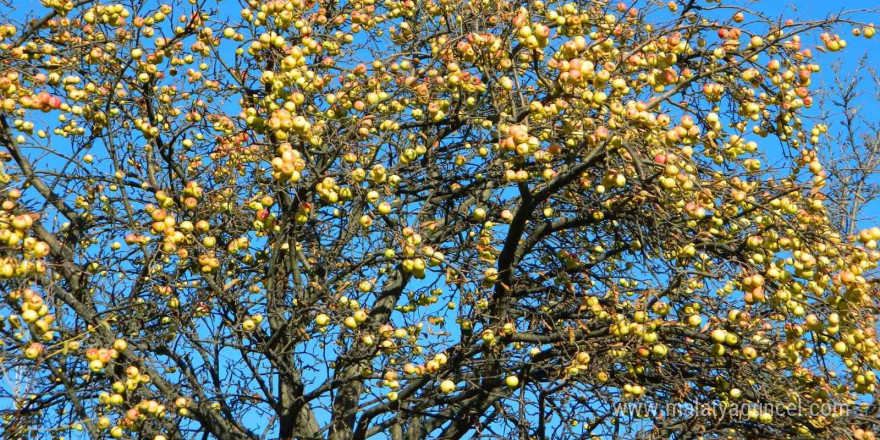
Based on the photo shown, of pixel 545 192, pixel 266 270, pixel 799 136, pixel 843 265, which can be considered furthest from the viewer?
pixel 266 270

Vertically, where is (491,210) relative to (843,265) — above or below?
above

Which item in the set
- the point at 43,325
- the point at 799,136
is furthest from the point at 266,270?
the point at 799,136

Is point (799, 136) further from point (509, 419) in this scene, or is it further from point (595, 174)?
point (509, 419)

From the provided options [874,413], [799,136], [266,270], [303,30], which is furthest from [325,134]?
[874,413]

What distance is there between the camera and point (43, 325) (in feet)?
15.5

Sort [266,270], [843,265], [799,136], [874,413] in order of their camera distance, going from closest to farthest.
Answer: [843,265], [874,413], [799,136], [266,270]

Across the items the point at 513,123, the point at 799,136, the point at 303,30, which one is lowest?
the point at 513,123

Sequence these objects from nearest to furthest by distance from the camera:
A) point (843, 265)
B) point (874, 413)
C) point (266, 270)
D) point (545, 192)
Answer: point (843, 265) → point (545, 192) → point (874, 413) → point (266, 270)

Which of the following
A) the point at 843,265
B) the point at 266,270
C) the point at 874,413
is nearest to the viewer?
the point at 843,265

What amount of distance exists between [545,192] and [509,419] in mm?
1961

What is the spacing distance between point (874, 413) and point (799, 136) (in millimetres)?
2014

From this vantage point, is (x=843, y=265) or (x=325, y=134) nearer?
(x=843, y=265)

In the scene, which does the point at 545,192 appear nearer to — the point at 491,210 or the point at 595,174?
the point at 595,174

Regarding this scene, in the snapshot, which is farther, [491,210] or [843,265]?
Result: [491,210]
